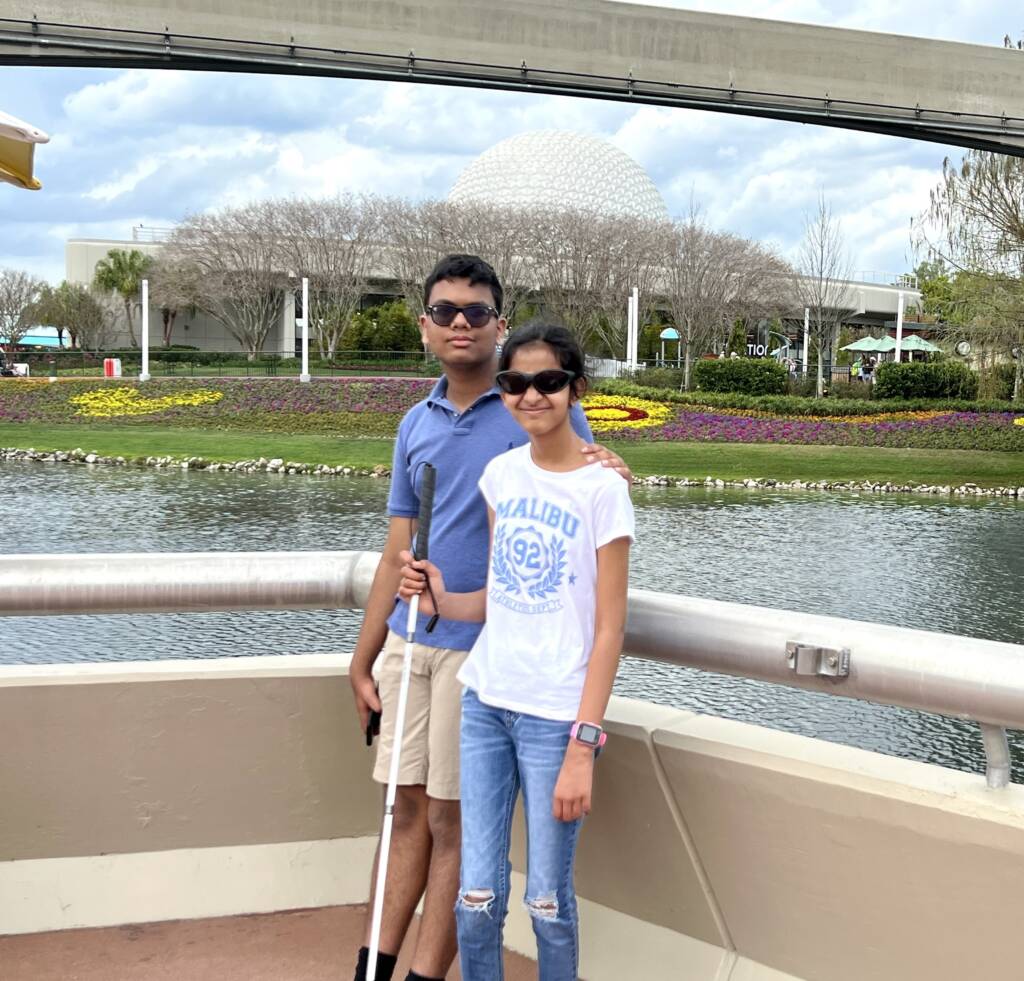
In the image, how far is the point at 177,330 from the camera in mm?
63094

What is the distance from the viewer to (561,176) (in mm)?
66938

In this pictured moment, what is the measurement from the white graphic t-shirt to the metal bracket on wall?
1.37ft

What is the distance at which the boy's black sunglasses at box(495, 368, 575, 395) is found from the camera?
255cm

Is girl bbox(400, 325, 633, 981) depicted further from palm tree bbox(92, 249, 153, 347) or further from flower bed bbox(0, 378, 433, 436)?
palm tree bbox(92, 249, 153, 347)

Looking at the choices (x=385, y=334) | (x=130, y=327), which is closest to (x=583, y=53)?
(x=385, y=334)

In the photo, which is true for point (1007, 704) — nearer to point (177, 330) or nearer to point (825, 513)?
point (825, 513)

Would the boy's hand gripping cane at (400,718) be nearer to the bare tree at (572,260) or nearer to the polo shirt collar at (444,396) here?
the polo shirt collar at (444,396)

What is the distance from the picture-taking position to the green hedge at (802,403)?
3250 cm

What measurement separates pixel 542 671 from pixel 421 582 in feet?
1.24

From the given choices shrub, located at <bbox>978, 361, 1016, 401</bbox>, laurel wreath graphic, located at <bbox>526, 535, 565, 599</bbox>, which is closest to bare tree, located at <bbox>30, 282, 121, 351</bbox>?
shrub, located at <bbox>978, 361, 1016, 401</bbox>

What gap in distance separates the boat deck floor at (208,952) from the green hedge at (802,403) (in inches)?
1200

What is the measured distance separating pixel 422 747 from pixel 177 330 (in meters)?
63.4

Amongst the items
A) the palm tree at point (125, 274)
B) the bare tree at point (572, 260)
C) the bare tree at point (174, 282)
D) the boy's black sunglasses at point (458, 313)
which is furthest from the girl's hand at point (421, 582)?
the palm tree at point (125, 274)

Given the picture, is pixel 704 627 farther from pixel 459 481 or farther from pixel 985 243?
pixel 985 243
